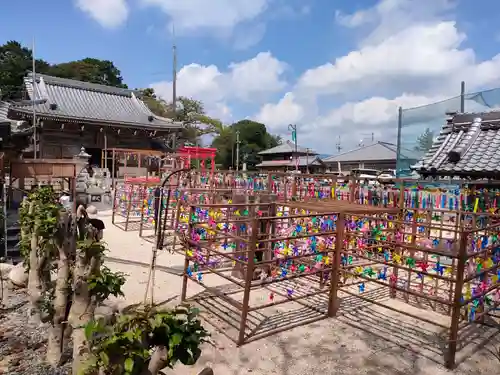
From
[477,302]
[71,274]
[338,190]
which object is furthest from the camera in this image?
[338,190]

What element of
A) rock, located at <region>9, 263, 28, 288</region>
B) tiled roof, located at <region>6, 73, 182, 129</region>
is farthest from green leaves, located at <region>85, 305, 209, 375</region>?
tiled roof, located at <region>6, 73, 182, 129</region>

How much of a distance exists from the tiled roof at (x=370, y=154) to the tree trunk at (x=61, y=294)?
34598 millimetres

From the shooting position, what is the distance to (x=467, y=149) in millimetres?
6395

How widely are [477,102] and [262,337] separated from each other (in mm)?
8497

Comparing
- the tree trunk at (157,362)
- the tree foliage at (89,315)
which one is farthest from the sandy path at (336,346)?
the tree trunk at (157,362)

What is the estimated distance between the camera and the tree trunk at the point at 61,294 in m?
3.38

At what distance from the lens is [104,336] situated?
219 centimetres

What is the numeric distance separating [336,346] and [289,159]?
4348cm

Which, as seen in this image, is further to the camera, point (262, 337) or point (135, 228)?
point (135, 228)

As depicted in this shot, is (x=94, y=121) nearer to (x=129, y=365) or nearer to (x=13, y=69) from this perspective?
(x=129, y=365)

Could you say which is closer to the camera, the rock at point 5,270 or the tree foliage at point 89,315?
the tree foliage at point 89,315

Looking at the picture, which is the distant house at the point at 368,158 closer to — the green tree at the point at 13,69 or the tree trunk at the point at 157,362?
the tree trunk at the point at 157,362

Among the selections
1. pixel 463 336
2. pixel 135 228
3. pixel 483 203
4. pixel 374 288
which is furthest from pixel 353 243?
pixel 135 228

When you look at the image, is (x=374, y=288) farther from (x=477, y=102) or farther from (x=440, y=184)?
(x=477, y=102)
